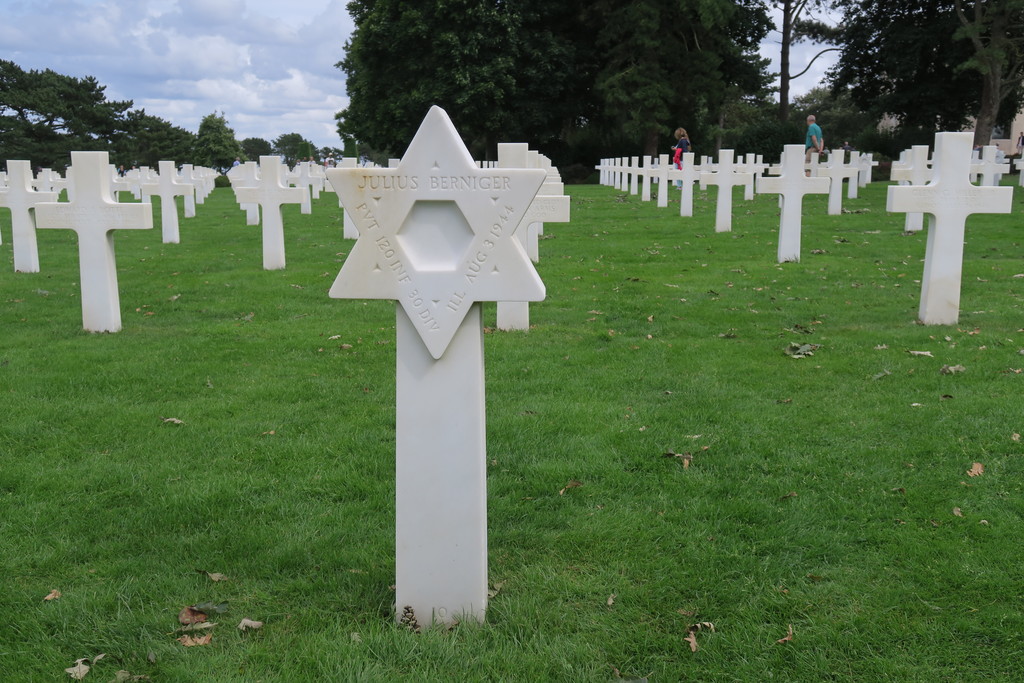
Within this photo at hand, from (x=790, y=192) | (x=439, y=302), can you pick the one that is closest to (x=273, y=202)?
(x=790, y=192)

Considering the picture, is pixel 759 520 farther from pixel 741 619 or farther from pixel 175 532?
pixel 175 532

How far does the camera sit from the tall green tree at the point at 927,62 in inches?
1164

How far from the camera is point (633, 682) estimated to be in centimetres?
295

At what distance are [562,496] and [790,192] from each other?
27.4 feet

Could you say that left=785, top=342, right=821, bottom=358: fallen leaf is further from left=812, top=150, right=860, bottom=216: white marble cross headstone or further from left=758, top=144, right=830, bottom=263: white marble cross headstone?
left=812, top=150, right=860, bottom=216: white marble cross headstone

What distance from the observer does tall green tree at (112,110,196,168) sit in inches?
2264

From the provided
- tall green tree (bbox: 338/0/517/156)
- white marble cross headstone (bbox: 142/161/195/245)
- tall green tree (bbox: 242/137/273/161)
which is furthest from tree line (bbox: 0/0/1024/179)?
tall green tree (bbox: 242/137/273/161)

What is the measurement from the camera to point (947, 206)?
7.56 meters

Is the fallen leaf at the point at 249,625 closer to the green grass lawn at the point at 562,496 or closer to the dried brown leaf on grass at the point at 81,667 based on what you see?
the green grass lawn at the point at 562,496

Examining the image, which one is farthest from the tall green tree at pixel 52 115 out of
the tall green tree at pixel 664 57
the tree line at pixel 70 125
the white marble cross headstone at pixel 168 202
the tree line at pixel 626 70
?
the white marble cross headstone at pixel 168 202

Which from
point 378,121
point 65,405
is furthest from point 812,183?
point 378,121

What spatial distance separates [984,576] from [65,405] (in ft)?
17.1

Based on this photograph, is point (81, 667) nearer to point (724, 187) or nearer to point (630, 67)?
point (724, 187)

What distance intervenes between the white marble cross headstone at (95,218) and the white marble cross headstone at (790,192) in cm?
761
